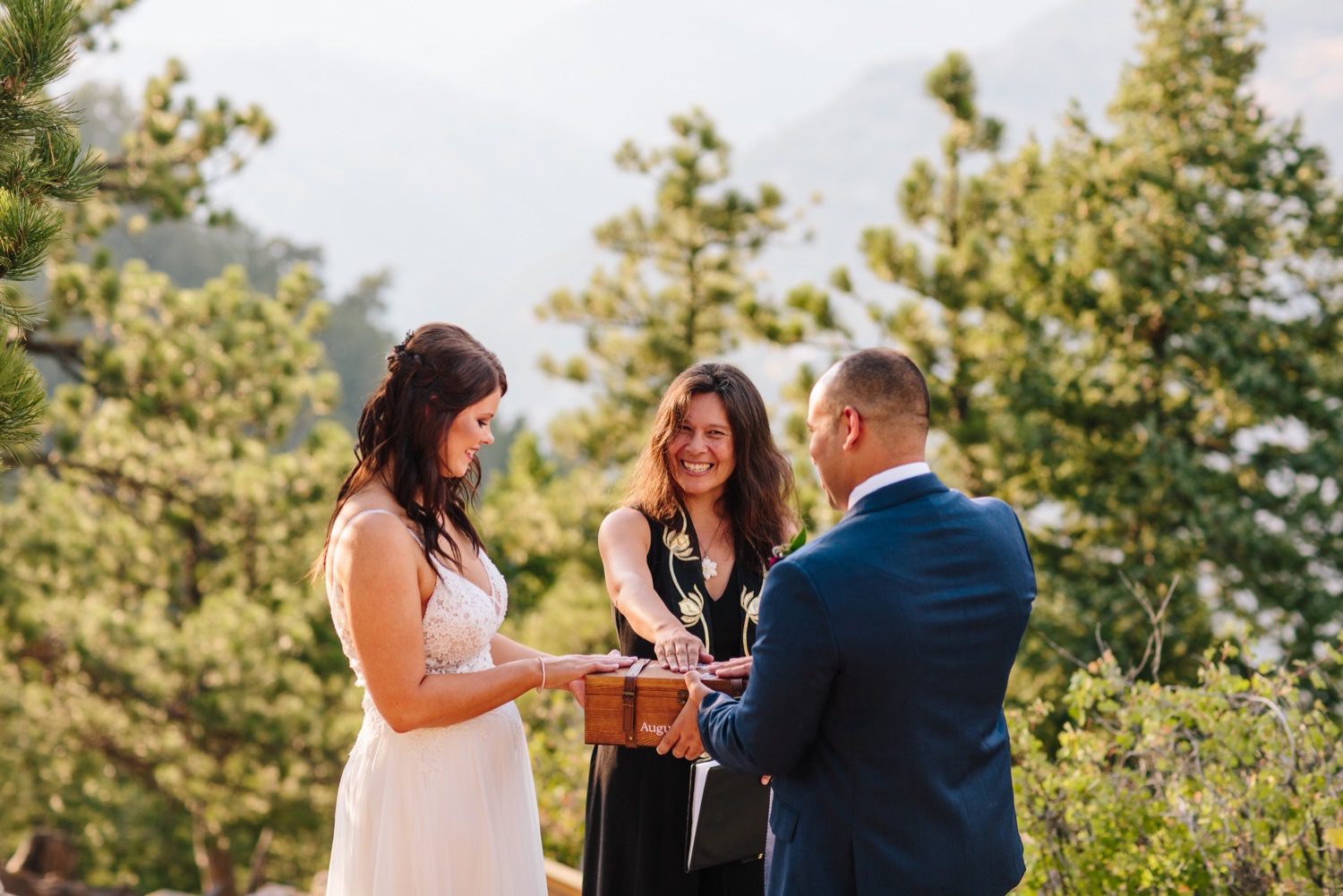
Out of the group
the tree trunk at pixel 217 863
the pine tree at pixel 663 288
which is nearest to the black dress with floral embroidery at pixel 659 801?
the pine tree at pixel 663 288

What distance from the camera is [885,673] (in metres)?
1.98

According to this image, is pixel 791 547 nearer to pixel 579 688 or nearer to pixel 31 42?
pixel 579 688

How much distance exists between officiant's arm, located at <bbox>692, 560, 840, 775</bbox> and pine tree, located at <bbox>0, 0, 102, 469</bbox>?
1470mm

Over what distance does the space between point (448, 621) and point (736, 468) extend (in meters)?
0.84

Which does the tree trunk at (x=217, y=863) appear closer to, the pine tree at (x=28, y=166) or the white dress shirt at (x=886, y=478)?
the pine tree at (x=28, y=166)

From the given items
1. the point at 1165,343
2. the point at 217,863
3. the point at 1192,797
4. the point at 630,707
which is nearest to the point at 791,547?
the point at 630,707

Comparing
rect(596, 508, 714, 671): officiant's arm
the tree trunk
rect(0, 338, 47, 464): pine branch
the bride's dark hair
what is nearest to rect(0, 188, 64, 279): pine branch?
rect(0, 338, 47, 464): pine branch

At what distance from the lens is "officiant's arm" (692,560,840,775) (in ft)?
6.48

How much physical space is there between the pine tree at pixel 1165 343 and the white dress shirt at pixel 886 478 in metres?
9.31

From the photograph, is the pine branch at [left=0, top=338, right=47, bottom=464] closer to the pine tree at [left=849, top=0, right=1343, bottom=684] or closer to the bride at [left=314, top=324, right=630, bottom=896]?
the bride at [left=314, top=324, right=630, bottom=896]

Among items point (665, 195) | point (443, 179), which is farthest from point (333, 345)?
point (443, 179)

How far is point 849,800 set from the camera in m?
2.04

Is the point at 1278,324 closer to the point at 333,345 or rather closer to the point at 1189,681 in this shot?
the point at 1189,681

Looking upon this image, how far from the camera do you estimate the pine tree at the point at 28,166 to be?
8.03 ft
